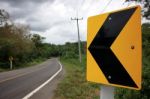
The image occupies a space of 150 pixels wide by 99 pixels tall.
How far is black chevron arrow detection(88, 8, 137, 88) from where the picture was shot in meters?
2.01

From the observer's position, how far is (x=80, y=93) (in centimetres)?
1120

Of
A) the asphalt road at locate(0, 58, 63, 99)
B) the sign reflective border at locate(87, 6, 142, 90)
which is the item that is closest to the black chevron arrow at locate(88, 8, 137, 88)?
the sign reflective border at locate(87, 6, 142, 90)

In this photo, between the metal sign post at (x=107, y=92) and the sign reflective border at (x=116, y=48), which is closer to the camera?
the sign reflective border at (x=116, y=48)

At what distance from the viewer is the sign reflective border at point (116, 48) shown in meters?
1.91

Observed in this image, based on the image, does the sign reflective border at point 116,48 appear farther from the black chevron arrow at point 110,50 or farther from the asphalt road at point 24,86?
the asphalt road at point 24,86

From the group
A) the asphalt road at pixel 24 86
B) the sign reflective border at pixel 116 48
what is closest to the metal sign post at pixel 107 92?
the sign reflective border at pixel 116 48

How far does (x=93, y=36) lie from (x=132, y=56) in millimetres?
473

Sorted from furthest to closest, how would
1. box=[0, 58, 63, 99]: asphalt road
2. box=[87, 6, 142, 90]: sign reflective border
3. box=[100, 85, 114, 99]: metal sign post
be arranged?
box=[0, 58, 63, 99]: asphalt road < box=[100, 85, 114, 99]: metal sign post < box=[87, 6, 142, 90]: sign reflective border

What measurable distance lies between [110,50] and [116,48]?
0.06 metres

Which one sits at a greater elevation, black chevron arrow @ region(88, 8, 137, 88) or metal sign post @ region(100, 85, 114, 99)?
black chevron arrow @ region(88, 8, 137, 88)

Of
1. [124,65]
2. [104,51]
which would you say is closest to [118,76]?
[124,65]

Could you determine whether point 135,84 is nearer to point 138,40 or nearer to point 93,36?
point 138,40

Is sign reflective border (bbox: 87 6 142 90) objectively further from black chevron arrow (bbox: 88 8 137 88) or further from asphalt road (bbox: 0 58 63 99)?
asphalt road (bbox: 0 58 63 99)

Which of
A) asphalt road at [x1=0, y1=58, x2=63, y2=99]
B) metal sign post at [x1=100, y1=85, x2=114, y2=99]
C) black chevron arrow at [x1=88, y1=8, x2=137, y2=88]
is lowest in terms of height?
asphalt road at [x1=0, y1=58, x2=63, y2=99]
